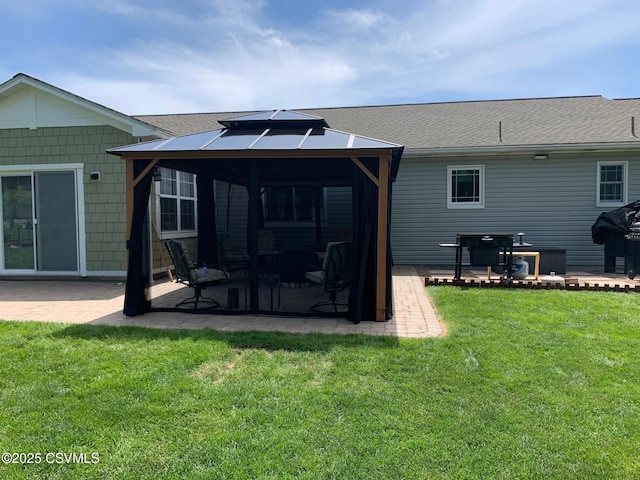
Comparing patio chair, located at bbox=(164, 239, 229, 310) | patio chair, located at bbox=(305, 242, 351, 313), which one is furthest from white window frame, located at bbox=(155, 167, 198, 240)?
patio chair, located at bbox=(305, 242, 351, 313)

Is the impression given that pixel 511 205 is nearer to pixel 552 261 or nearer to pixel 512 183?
pixel 512 183

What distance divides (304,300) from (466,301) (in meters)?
2.45

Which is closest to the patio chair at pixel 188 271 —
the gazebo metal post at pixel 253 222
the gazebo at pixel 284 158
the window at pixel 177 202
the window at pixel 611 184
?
the gazebo at pixel 284 158

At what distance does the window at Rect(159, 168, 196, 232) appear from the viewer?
355 inches

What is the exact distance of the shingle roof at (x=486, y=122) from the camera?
412 inches

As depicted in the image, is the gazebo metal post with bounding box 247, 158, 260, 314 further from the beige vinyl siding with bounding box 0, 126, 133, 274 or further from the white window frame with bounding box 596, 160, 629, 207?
the white window frame with bounding box 596, 160, 629, 207

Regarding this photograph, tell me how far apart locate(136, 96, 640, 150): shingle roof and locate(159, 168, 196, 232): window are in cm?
302

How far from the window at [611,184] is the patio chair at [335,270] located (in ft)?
25.9

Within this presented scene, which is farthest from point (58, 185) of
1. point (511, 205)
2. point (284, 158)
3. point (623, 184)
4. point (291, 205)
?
point (623, 184)

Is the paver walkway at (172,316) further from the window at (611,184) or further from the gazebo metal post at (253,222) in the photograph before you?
the window at (611,184)

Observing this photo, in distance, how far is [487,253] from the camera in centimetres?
754

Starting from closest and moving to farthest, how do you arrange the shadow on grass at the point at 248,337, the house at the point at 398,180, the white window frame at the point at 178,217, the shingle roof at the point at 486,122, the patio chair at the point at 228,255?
the shadow on grass at the point at 248,337 → the house at the point at 398,180 → the white window frame at the point at 178,217 → the patio chair at the point at 228,255 → the shingle roof at the point at 486,122

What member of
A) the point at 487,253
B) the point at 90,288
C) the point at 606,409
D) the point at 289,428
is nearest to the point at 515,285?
the point at 487,253

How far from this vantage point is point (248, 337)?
4.60m
